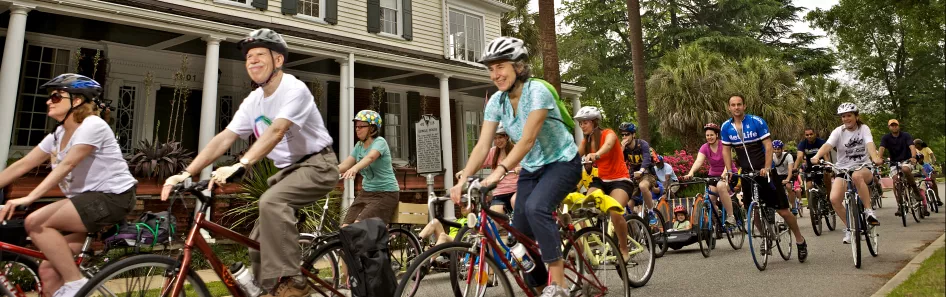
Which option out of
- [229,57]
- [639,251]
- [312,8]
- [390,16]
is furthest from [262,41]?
[390,16]

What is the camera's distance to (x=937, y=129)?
860 mm

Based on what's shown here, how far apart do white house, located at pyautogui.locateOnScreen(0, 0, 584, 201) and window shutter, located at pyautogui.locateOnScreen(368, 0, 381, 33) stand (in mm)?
28

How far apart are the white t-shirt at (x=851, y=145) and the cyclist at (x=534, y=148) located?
539 centimetres

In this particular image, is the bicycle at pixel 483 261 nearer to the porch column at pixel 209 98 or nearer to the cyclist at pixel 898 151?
the porch column at pixel 209 98

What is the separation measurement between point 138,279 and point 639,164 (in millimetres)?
8481

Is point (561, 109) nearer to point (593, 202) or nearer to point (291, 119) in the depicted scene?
point (593, 202)

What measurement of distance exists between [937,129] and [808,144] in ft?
43.4

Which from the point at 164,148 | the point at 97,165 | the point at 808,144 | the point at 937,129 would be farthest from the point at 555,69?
the point at 937,129

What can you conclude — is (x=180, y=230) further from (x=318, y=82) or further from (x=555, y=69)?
(x=555, y=69)

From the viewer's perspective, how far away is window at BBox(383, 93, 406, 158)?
18.5m

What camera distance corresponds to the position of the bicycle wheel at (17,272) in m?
4.06

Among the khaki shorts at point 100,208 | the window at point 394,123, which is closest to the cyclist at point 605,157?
the khaki shorts at point 100,208

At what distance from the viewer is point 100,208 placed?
4.12 m

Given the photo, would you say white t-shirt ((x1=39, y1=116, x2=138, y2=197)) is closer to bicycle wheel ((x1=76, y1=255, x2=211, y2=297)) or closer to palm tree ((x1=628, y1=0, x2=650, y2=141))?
bicycle wheel ((x1=76, y1=255, x2=211, y2=297))
